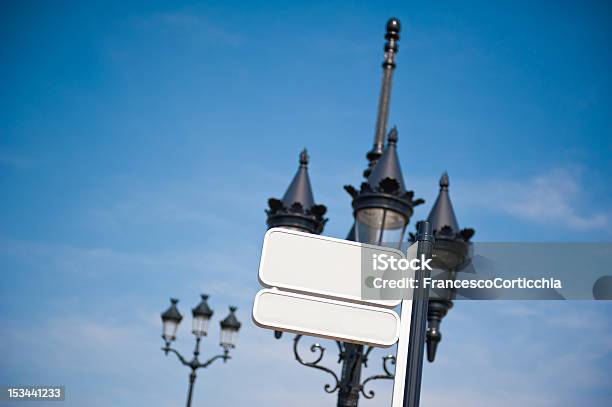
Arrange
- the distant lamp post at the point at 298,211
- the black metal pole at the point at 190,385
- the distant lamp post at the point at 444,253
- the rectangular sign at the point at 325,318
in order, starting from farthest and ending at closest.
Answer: the black metal pole at the point at 190,385, the distant lamp post at the point at 298,211, the distant lamp post at the point at 444,253, the rectangular sign at the point at 325,318

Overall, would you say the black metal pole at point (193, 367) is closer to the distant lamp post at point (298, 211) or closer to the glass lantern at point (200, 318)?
the glass lantern at point (200, 318)

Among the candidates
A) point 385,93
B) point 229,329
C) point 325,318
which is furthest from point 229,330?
point 325,318

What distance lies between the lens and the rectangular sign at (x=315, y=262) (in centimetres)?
262

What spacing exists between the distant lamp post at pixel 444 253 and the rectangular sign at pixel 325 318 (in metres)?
4.65

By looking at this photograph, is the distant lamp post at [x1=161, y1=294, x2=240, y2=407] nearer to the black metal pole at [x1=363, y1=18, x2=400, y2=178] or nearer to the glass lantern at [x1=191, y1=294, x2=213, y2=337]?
the glass lantern at [x1=191, y1=294, x2=213, y2=337]

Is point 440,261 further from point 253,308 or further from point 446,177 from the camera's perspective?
point 253,308

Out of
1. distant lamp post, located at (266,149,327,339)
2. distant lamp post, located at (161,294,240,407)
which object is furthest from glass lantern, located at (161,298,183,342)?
distant lamp post, located at (266,149,327,339)

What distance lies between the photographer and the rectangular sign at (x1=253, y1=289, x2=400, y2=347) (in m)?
2.56

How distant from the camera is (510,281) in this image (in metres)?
2.83

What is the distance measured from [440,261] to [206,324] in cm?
1090

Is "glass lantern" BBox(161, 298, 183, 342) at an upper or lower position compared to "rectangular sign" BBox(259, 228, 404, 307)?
→ upper

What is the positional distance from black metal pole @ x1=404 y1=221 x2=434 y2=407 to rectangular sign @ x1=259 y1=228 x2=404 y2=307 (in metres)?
0.12

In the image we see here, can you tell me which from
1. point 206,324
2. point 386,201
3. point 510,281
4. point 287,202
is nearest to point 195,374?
point 206,324

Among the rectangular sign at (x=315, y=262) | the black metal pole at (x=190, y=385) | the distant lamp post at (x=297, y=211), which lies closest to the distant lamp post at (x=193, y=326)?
the black metal pole at (x=190, y=385)
